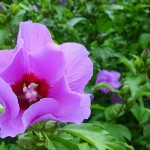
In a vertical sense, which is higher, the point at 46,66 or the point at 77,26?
the point at 46,66

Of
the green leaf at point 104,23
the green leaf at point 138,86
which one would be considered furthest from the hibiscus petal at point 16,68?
the green leaf at point 104,23

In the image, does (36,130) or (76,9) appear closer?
(36,130)

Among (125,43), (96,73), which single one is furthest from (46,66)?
(125,43)

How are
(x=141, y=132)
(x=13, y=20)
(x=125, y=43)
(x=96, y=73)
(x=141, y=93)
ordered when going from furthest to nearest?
(x=125, y=43), (x=96, y=73), (x=141, y=132), (x=13, y=20), (x=141, y=93)

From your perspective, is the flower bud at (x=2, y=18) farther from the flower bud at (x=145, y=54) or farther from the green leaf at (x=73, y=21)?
the flower bud at (x=145, y=54)

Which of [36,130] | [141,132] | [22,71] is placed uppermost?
[22,71]

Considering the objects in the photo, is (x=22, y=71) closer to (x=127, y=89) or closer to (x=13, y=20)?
(x=127, y=89)

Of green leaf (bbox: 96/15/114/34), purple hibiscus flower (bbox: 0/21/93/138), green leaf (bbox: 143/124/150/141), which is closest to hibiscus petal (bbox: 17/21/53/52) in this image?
purple hibiscus flower (bbox: 0/21/93/138)

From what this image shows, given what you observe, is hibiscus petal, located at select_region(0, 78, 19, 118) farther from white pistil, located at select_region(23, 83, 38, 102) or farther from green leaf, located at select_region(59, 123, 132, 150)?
green leaf, located at select_region(59, 123, 132, 150)
